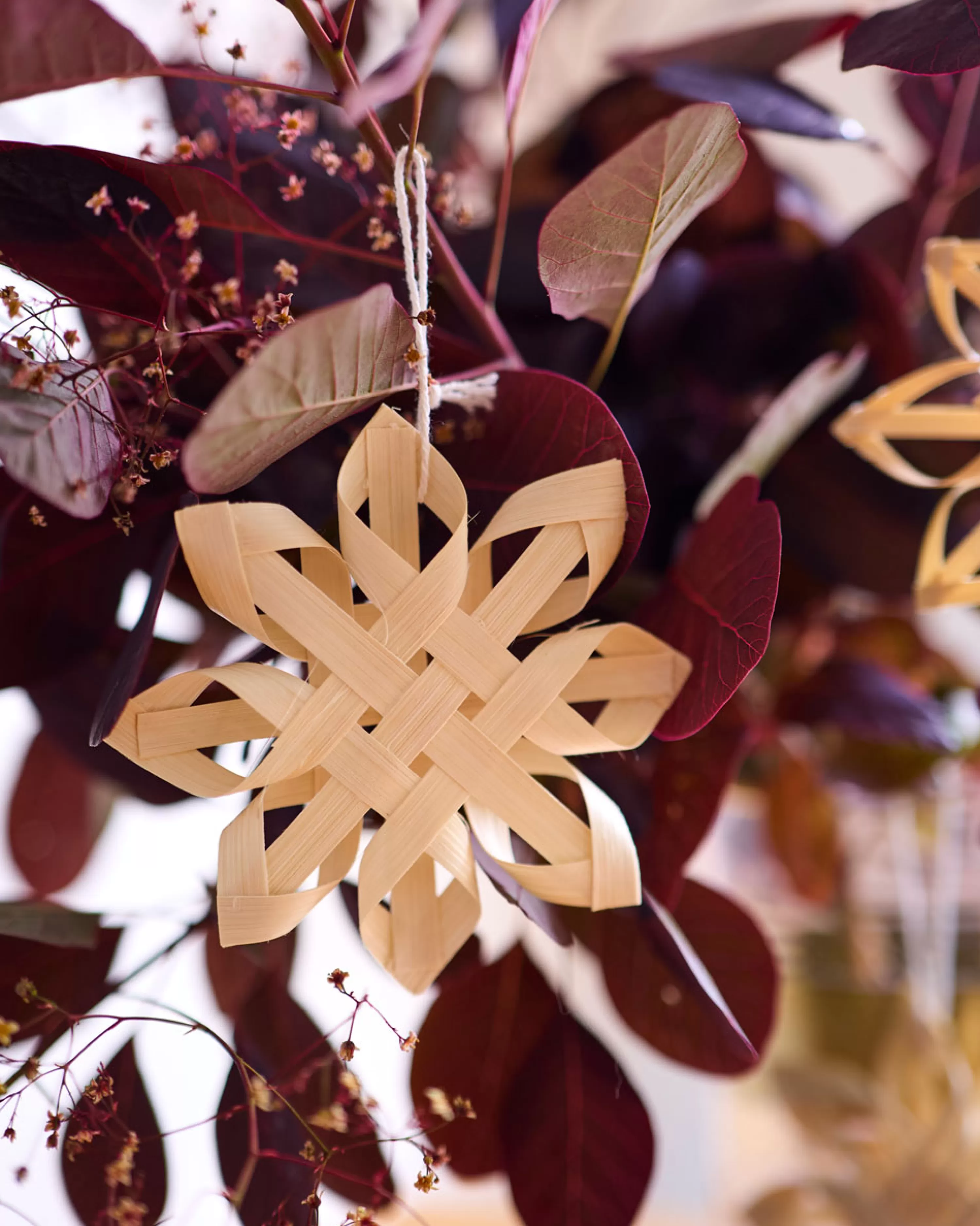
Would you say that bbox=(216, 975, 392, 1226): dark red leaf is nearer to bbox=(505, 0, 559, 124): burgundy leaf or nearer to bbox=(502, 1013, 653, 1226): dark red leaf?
bbox=(502, 1013, 653, 1226): dark red leaf

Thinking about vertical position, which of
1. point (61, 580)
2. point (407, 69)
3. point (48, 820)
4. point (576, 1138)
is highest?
point (407, 69)

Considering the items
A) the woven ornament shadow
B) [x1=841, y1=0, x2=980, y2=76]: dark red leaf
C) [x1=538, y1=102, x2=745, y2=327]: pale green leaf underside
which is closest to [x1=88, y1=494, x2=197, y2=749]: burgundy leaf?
the woven ornament shadow

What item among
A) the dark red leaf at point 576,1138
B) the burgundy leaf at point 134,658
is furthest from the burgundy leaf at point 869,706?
the burgundy leaf at point 134,658

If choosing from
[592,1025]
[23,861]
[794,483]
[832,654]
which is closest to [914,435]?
[794,483]

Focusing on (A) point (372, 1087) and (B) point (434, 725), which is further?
(A) point (372, 1087)

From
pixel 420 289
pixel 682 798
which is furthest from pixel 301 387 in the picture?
pixel 682 798

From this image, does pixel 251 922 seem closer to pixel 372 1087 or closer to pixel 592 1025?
pixel 372 1087

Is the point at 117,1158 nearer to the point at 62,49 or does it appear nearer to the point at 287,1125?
the point at 287,1125
